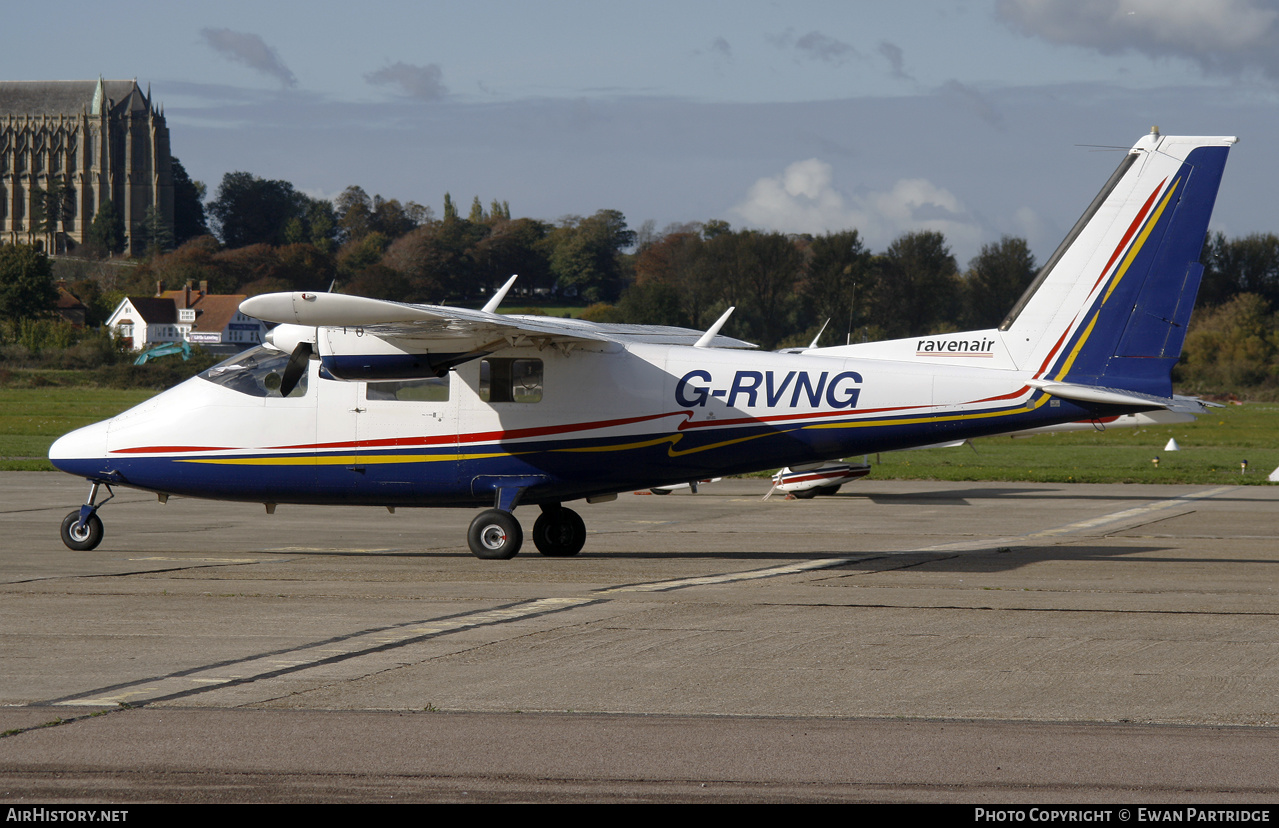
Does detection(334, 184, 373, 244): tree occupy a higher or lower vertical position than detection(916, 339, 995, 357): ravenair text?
higher

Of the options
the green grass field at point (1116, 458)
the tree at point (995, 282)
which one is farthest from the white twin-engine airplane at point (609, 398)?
the tree at point (995, 282)

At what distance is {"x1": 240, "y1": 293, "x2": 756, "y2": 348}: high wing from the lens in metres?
13.0

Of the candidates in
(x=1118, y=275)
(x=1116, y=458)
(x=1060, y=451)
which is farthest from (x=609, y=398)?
(x=1060, y=451)

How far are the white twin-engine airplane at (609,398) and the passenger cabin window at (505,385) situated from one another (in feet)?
0.08

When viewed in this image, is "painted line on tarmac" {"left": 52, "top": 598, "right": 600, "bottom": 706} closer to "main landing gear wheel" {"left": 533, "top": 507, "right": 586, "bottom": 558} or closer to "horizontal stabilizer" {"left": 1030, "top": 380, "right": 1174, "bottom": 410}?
"main landing gear wheel" {"left": 533, "top": 507, "right": 586, "bottom": 558}

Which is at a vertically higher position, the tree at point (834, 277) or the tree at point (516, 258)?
the tree at point (516, 258)

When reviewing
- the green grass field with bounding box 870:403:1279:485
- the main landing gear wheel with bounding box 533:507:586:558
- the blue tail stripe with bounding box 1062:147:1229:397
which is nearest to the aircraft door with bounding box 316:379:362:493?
the main landing gear wheel with bounding box 533:507:586:558

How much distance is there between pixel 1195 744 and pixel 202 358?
74.9 meters

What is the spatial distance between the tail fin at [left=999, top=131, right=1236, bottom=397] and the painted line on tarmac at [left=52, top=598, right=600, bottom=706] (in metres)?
6.86

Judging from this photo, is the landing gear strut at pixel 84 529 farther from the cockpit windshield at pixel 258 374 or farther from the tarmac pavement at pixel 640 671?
the cockpit windshield at pixel 258 374

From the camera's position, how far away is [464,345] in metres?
15.2

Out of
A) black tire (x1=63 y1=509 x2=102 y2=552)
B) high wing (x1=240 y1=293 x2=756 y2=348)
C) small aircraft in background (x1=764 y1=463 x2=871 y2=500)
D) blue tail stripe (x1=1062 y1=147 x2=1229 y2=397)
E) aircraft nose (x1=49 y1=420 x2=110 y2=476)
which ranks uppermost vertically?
blue tail stripe (x1=1062 y1=147 x2=1229 y2=397)

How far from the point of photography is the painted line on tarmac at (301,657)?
799cm

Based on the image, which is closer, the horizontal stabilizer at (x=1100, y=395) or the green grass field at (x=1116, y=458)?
the horizontal stabilizer at (x=1100, y=395)
